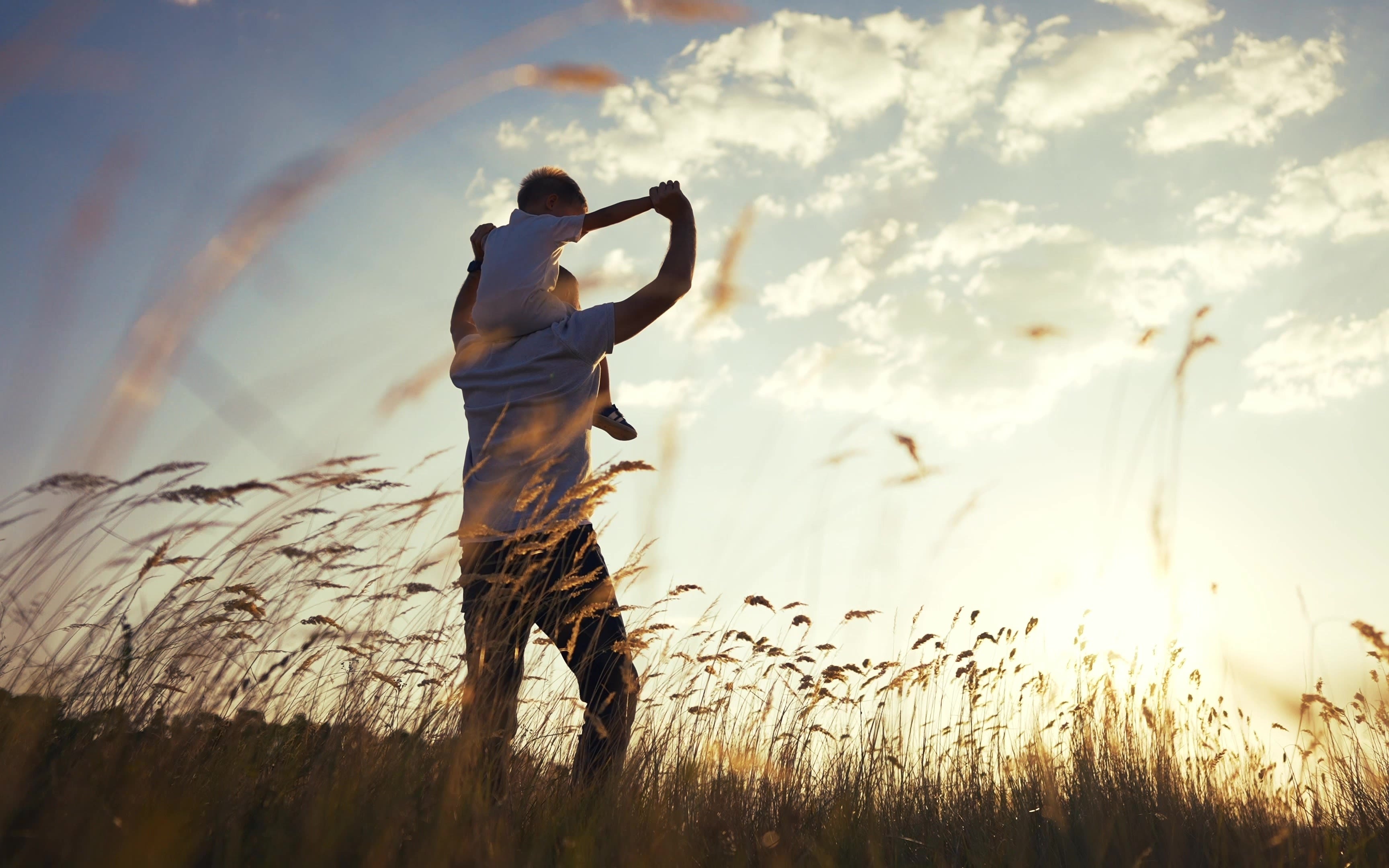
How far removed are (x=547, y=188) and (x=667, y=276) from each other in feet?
1.76

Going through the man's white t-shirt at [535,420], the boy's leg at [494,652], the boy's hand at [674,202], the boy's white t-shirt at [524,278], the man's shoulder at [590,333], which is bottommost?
the boy's leg at [494,652]

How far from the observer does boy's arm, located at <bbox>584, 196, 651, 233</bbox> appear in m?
2.59

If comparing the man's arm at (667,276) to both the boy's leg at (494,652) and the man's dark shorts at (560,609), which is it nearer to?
the man's dark shorts at (560,609)

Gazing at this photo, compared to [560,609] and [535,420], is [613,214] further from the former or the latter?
[560,609]

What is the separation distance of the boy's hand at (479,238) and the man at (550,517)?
43cm

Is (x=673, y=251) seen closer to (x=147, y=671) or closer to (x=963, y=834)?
(x=147, y=671)

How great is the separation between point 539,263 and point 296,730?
1.39 meters

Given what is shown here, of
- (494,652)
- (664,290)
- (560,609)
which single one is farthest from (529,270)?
(494,652)

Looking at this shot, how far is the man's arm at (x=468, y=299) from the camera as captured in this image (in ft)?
9.31

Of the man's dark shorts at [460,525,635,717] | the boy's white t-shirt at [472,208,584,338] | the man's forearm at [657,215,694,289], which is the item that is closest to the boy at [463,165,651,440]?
the boy's white t-shirt at [472,208,584,338]

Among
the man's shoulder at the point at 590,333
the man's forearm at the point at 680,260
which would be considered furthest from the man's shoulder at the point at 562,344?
the man's forearm at the point at 680,260

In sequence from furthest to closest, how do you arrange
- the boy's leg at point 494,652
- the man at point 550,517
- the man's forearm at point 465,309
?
1. the man's forearm at point 465,309
2. the man at point 550,517
3. the boy's leg at point 494,652

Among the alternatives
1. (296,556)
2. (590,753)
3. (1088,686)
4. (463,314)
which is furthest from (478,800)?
(1088,686)

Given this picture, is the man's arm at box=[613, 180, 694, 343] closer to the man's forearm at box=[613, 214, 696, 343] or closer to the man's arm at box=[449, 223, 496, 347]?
the man's forearm at box=[613, 214, 696, 343]
